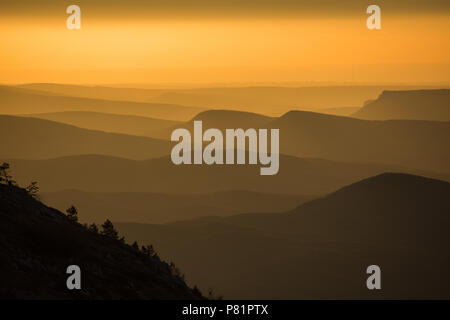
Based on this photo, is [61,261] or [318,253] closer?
[61,261]

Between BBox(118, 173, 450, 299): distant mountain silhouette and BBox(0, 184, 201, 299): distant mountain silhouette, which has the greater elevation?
BBox(118, 173, 450, 299): distant mountain silhouette

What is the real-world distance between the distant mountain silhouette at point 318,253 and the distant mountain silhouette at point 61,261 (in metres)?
80.5

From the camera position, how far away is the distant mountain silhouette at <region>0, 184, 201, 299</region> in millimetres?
32781

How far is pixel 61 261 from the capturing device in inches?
1422

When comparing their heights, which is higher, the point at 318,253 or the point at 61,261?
the point at 318,253

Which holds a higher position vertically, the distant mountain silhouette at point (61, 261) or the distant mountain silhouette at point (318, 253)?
the distant mountain silhouette at point (318, 253)

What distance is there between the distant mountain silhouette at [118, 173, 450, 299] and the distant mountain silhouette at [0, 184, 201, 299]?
80454mm

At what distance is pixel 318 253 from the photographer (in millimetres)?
155500

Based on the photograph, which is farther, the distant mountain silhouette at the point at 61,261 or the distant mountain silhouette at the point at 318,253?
the distant mountain silhouette at the point at 318,253

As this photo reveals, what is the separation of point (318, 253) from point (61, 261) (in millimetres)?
124160

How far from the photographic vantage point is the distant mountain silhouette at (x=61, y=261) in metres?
32.8

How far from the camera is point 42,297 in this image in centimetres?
3161
